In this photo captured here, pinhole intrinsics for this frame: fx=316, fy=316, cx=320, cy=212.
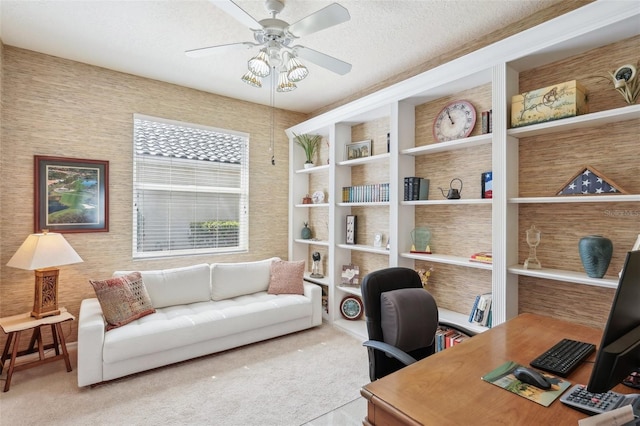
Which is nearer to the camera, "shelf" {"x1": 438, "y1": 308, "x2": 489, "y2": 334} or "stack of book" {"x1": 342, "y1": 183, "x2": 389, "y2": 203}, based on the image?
"shelf" {"x1": 438, "y1": 308, "x2": 489, "y2": 334}

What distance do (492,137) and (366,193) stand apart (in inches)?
59.3

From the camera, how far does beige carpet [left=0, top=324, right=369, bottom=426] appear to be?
7.09ft

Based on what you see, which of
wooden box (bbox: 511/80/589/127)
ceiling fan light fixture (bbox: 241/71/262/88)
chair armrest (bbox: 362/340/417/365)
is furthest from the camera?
ceiling fan light fixture (bbox: 241/71/262/88)

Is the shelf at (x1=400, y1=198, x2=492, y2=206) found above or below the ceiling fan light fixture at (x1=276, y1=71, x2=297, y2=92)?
below

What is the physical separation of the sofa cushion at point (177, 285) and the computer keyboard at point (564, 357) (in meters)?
3.12

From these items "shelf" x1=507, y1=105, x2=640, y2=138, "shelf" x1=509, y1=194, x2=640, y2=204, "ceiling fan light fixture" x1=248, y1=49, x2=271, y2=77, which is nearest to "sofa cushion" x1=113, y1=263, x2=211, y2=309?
"ceiling fan light fixture" x1=248, y1=49, x2=271, y2=77

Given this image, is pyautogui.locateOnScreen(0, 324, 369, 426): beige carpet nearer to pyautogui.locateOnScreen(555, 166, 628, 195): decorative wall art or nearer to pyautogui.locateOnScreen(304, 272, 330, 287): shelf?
pyautogui.locateOnScreen(304, 272, 330, 287): shelf

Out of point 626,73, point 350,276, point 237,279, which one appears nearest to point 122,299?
point 237,279

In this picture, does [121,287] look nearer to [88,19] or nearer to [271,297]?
[271,297]

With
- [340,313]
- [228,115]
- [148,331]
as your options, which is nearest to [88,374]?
[148,331]

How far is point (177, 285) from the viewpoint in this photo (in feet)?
11.0

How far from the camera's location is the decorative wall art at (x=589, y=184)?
196 centimetres

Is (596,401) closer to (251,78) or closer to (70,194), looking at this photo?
(251,78)

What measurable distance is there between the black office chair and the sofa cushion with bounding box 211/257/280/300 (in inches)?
86.7
